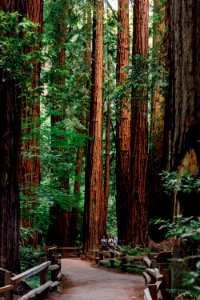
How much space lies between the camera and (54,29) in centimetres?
2462

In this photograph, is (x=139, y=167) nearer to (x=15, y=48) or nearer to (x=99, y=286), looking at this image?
(x=99, y=286)

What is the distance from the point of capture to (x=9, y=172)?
1005cm

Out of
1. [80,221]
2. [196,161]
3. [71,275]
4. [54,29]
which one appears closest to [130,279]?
[71,275]

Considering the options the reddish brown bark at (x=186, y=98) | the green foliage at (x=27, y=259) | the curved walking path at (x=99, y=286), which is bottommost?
the curved walking path at (x=99, y=286)

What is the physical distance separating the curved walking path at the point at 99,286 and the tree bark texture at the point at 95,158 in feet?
14.6

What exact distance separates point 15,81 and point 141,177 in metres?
9.11

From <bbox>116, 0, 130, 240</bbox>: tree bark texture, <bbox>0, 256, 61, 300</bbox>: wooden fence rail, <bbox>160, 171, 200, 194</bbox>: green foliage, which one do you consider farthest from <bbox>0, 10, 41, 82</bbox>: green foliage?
<bbox>116, 0, 130, 240</bbox>: tree bark texture

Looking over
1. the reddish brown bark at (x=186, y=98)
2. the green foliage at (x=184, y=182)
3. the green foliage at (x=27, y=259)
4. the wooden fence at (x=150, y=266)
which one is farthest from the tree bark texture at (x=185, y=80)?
the green foliage at (x=27, y=259)

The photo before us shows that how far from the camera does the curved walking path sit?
37.0 feet

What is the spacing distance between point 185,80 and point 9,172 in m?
5.60

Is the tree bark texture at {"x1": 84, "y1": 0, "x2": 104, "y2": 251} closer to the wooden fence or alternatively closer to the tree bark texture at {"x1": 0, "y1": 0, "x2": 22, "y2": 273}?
the wooden fence

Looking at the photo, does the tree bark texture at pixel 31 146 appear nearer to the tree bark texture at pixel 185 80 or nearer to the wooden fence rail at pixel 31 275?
the wooden fence rail at pixel 31 275

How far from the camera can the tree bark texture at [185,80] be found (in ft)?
17.6

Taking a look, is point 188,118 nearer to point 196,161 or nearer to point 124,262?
point 196,161
